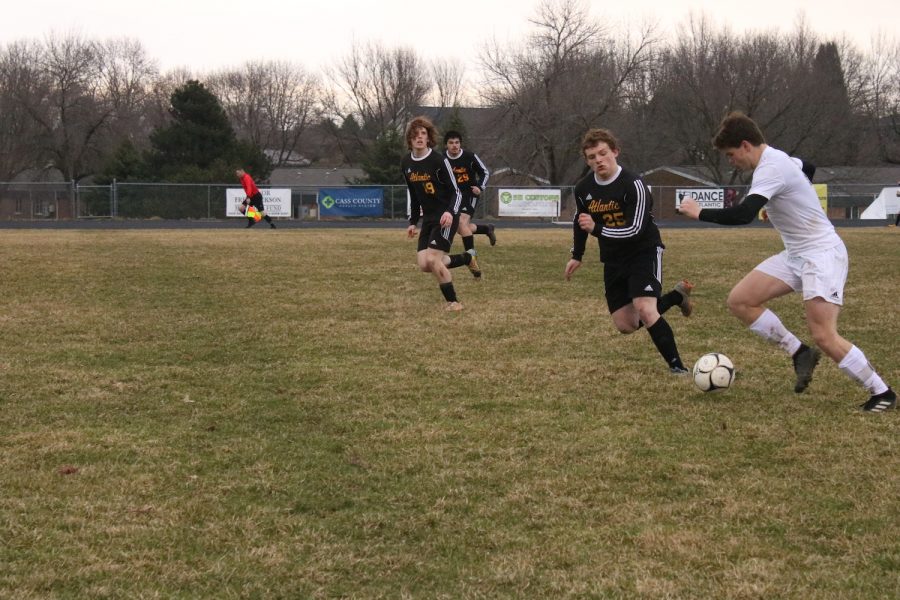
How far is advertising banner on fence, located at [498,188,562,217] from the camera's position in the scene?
127ft

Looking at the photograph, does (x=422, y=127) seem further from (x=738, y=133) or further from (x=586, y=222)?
(x=738, y=133)

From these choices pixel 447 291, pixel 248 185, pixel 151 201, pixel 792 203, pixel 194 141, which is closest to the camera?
pixel 792 203

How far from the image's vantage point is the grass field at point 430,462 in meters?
3.36

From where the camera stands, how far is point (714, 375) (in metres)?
6.18

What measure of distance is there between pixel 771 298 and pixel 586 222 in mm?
1388

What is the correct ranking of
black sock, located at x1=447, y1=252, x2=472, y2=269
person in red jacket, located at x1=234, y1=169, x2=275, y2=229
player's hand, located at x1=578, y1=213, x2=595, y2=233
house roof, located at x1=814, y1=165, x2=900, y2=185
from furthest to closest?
house roof, located at x1=814, y1=165, x2=900, y2=185
person in red jacket, located at x1=234, y1=169, x2=275, y2=229
black sock, located at x1=447, y1=252, x2=472, y2=269
player's hand, located at x1=578, y1=213, x2=595, y2=233

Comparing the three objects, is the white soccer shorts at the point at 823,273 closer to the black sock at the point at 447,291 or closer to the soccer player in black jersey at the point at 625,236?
the soccer player in black jersey at the point at 625,236

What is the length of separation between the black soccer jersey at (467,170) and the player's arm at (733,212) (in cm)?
840

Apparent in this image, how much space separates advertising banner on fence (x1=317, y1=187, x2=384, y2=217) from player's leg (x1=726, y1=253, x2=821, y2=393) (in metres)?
34.1

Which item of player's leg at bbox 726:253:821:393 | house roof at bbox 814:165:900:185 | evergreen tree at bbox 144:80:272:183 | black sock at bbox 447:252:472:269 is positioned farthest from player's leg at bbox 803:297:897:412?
house roof at bbox 814:165:900:185

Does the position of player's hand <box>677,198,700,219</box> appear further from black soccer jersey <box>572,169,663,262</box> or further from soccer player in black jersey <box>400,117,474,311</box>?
soccer player in black jersey <box>400,117,474,311</box>

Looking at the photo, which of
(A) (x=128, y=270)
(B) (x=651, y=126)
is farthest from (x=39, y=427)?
(B) (x=651, y=126)

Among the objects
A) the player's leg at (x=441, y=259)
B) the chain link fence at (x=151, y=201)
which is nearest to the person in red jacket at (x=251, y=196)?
the chain link fence at (x=151, y=201)

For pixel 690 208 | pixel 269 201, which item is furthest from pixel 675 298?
pixel 269 201
